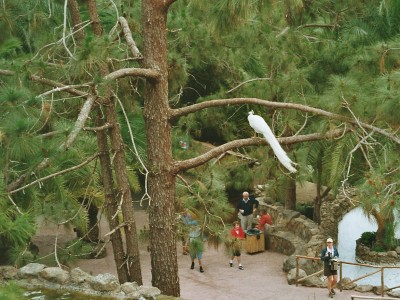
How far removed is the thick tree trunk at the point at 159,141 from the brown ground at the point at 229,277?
12.5 ft

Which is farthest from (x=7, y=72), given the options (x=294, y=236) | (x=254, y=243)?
(x=294, y=236)

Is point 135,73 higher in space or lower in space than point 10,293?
higher

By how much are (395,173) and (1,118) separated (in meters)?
4.24

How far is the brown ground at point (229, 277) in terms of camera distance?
1292cm

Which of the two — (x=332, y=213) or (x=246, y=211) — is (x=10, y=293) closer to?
(x=246, y=211)

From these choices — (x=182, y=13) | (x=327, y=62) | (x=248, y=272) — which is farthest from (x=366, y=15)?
(x=248, y=272)

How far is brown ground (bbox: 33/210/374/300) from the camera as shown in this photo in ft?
42.4

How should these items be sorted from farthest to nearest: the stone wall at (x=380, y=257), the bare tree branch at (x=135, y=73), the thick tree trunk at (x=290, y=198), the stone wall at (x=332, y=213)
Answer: the stone wall at (x=332, y=213) < the thick tree trunk at (x=290, y=198) < the stone wall at (x=380, y=257) < the bare tree branch at (x=135, y=73)

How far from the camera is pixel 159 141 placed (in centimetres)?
866

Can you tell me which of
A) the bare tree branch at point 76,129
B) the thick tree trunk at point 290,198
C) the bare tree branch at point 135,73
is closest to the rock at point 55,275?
the bare tree branch at point 76,129

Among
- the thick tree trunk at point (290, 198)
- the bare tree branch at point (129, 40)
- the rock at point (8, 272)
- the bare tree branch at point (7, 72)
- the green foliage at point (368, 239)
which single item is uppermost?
the bare tree branch at point (129, 40)

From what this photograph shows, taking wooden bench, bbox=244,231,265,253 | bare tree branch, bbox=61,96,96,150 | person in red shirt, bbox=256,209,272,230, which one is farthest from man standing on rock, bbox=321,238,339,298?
bare tree branch, bbox=61,96,96,150

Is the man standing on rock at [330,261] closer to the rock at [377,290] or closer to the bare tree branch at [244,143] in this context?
the rock at [377,290]

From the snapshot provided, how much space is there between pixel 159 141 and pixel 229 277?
19.6 ft
